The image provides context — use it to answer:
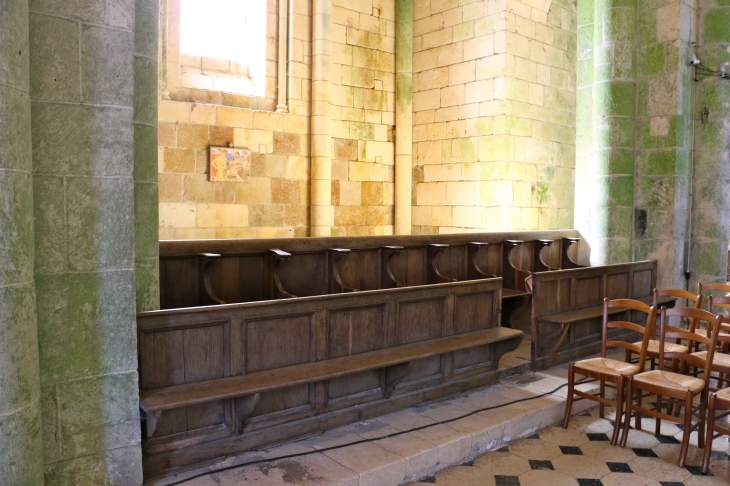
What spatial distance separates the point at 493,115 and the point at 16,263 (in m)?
6.32

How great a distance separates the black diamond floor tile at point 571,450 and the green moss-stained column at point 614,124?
317 centimetres

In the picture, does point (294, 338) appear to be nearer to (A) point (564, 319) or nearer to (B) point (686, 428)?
(B) point (686, 428)

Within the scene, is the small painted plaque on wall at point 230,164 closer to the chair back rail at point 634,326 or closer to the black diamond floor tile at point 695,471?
the chair back rail at point 634,326

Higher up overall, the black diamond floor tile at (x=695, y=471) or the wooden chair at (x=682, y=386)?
the wooden chair at (x=682, y=386)

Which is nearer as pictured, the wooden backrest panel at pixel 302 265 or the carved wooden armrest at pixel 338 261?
the wooden backrest panel at pixel 302 265

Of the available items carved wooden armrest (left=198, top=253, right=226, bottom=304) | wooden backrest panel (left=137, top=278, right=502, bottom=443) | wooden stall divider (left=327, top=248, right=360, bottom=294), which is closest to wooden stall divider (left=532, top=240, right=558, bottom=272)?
wooden backrest panel (left=137, top=278, right=502, bottom=443)

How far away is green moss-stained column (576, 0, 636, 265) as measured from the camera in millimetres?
6176

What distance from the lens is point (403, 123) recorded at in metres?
8.53

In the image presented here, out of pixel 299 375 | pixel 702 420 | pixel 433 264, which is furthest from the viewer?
pixel 433 264

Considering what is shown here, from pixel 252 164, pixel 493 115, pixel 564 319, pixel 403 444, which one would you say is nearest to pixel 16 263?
pixel 403 444

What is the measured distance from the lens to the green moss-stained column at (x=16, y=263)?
2145 mm

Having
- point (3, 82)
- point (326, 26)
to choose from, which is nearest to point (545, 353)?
point (3, 82)

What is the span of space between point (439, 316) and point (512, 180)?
400 centimetres

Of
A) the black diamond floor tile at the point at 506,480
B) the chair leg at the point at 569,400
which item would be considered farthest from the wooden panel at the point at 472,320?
the black diamond floor tile at the point at 506,480
